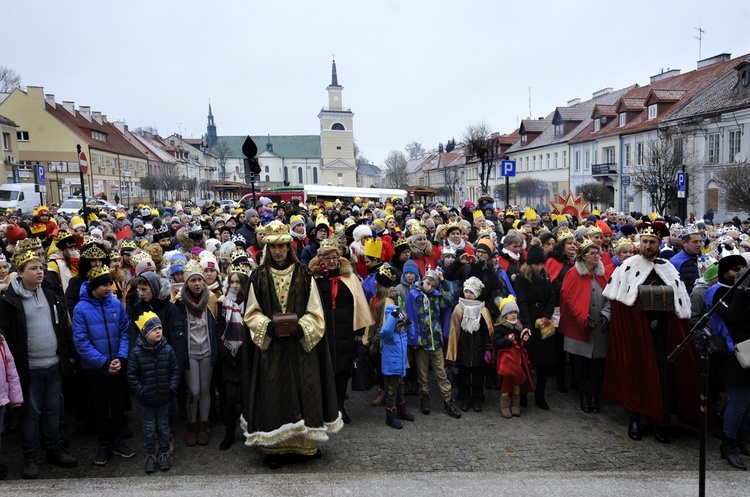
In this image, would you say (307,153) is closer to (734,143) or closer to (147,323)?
(734,143)

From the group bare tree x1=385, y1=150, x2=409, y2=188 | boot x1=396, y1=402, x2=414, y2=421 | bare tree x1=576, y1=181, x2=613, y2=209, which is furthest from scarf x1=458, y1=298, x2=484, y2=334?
bare tree x1=385, y1=150, x2=409, y2=188

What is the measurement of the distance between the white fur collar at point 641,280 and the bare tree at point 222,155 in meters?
112

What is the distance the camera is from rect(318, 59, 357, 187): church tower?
106062mm

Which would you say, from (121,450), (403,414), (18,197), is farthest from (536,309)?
(18,197)

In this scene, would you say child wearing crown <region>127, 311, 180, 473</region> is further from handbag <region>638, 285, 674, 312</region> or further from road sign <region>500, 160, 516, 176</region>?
road sign <region>500, 160, 516, 176</region>

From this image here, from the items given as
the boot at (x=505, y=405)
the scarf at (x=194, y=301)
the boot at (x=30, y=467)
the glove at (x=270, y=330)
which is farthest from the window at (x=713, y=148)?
the boot at (x=30, y=467)

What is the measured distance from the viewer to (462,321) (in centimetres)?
633

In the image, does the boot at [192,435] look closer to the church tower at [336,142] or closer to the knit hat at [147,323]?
the knit hat at [147,323]

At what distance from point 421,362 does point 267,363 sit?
6.99 ft

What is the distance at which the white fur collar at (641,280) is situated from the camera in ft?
17.6

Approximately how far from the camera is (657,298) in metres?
5.35

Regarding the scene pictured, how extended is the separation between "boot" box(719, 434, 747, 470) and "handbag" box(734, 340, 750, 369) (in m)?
0.75

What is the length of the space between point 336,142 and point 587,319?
103 meters

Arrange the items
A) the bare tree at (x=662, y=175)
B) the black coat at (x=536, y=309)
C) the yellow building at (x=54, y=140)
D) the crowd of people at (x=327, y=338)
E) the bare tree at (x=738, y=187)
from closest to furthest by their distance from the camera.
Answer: the crowd of people at (x=327, y=338)
the black coat at (x=536, y=309)
the bare tree at (x=738, y=187)
the bare tree at (x=662, y=175)
the yellow building at (x=54, y=140)
